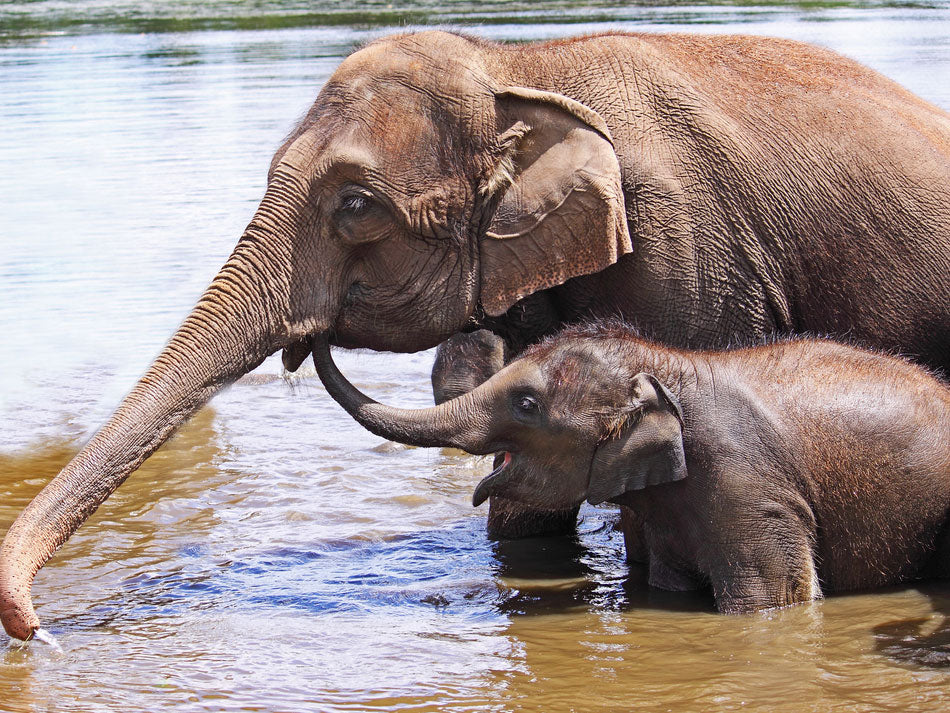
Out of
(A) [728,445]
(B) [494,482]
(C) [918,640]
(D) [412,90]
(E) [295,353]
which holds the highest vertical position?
(D) [412,90]

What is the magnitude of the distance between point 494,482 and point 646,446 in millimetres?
645

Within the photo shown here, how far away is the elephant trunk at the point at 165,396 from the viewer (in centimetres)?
595

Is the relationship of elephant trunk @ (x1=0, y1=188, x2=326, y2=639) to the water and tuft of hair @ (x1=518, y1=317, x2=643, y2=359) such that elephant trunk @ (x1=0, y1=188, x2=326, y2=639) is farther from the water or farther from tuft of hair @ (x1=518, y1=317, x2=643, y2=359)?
tuft of hair @ (x1=518, y1=317, x2=643, y2=359)

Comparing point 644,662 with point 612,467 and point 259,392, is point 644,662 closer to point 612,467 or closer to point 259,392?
point 612,467

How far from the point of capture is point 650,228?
259 inches

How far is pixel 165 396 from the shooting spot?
243 inches

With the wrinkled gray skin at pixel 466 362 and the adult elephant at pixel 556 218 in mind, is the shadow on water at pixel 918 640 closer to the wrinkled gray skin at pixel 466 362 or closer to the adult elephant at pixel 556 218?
the adult elephant at pixel 556 218

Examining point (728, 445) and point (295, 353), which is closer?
point (728, 445)

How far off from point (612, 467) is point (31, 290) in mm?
9020

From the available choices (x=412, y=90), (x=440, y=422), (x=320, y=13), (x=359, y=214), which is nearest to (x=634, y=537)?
(x=440, y=422)

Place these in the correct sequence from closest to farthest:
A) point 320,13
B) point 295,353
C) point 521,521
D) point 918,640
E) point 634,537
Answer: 1. point 918,640
2. point 295,353
3. point 634,537
4. point 521,521
5. point 320,13

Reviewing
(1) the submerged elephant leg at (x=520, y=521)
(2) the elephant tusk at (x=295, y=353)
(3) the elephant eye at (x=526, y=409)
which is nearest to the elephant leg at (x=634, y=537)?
(1) the submerged elephant leg at (x=520, y=521)

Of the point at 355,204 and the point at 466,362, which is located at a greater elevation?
the point at 355,204

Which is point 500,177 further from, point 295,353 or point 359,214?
point 295,353
